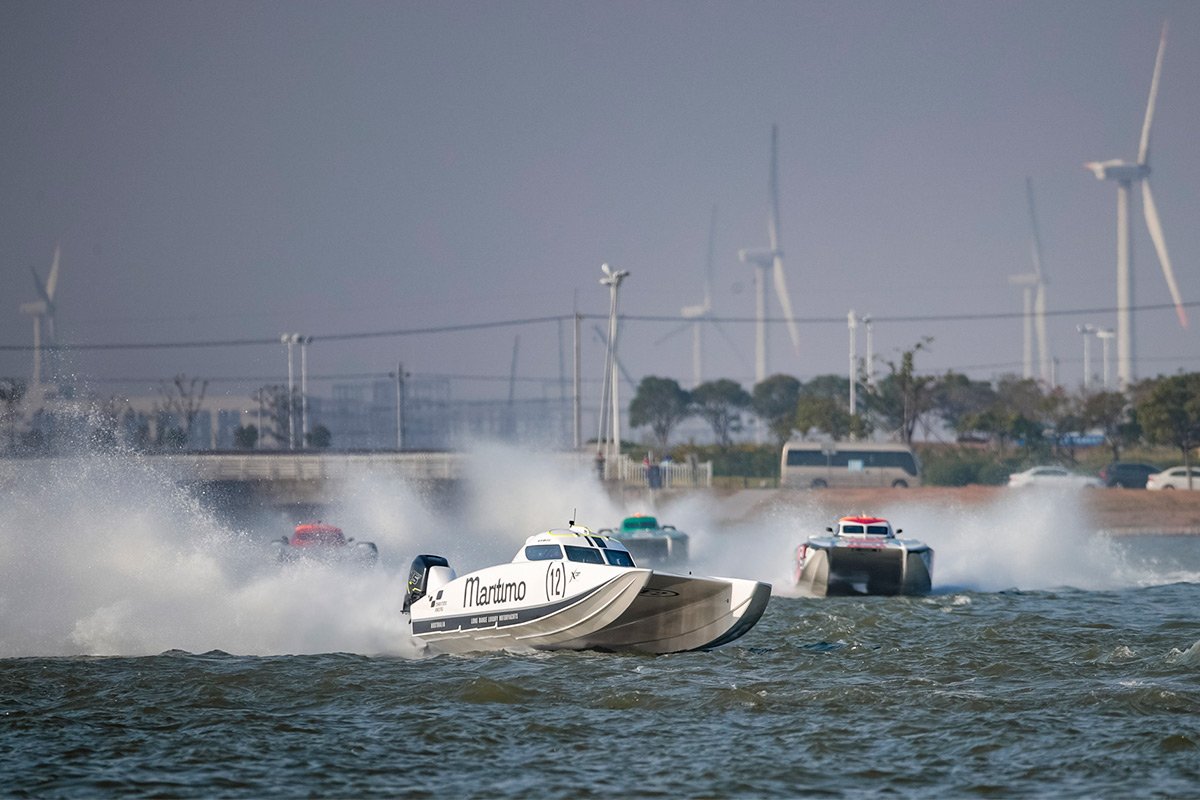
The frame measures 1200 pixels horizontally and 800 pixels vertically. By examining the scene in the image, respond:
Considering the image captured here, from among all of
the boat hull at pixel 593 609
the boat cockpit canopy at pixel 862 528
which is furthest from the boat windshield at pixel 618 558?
the boat cockpit canopy at pixel 862 528

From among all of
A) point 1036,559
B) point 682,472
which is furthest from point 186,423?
point 1036,559

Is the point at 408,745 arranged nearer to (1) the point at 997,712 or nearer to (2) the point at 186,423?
(1) the point at 997,712

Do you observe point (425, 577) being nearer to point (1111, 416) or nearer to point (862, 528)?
point (862, 528)

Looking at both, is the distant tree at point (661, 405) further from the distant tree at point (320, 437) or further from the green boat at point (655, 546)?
the green boat at point (655, 546)

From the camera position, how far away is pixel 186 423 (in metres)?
125

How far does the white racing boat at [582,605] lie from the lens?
931 inches

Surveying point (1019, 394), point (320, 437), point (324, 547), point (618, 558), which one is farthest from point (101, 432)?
point (1019, 394)

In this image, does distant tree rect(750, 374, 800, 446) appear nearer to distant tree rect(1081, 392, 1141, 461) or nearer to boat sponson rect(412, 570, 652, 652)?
distant tree rect(1081, 392, 1141, 461)

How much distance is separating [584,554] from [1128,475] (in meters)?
62.0

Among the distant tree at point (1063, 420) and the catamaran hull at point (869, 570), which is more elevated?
the distant tree at point (1063, 420)

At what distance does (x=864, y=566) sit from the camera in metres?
35.7

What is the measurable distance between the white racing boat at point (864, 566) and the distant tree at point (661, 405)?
4951 inches

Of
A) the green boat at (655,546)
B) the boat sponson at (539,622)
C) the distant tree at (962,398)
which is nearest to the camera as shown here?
the boat sponson at (539,622)

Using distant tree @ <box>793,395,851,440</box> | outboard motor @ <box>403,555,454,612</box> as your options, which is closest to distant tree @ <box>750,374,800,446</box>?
distant tree @ <box>793,395,851,440</box>
